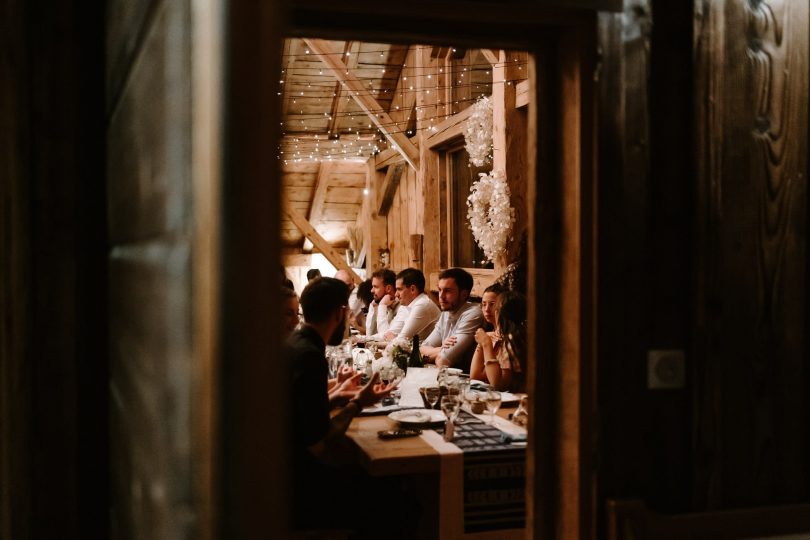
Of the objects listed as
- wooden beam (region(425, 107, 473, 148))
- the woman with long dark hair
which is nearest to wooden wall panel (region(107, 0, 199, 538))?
the woman with long dark hair

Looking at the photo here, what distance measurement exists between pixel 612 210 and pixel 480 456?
1.22 meters

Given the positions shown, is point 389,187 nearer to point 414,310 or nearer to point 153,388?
point 414,310

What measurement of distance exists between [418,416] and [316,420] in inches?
23.4

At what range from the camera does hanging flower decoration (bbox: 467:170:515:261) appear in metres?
4.88

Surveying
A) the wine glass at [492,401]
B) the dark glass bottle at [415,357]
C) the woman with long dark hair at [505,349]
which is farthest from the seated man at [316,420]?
the dark glass bottle at [415,357]

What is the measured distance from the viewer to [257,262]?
33 cm

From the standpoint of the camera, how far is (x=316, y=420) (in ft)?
8.17

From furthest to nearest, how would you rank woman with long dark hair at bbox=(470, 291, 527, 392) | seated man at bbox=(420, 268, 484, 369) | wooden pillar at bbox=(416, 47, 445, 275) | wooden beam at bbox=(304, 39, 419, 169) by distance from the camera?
wooden pillar at bbox=(416, 47, 445, 275), wooden beam at bbox=(304, 39, 419, 169), seated man at bbox=(420, 268, 484, 369), woman with long dark hair at bbox=(470, 291, 527, 392)

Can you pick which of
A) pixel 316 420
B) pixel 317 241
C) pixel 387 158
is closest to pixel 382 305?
pixel 387 158

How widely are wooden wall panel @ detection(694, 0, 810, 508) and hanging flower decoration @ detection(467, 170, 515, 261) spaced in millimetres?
2984

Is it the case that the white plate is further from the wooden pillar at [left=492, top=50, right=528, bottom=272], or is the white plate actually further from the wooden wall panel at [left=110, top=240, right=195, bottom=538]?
the wooden pillar at [left=492, top=50, right=528, bottom=272]

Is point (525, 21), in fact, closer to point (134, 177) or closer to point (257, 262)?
point (134, 177)

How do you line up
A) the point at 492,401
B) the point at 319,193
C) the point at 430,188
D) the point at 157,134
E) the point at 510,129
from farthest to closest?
1. the point at 319,193
2. the point at 430,188
3. the point at 510,129
4. the point at 492,401
5. the point at 157,134

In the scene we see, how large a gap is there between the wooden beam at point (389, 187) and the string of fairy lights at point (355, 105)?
53 centimetres
